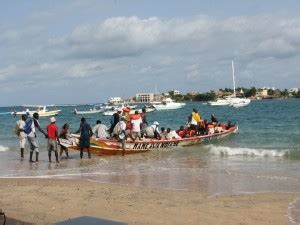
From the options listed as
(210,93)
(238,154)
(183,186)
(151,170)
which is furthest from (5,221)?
(210,93)

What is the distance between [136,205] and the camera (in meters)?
9.06

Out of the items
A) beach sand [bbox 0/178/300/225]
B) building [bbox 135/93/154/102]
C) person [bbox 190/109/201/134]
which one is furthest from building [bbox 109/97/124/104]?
beach sand [bbox 0/178/300/225]

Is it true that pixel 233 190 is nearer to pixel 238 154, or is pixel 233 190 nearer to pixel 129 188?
pixel 129 188

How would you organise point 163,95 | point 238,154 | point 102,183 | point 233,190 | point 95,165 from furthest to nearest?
point 163,95, point 238,154, point 95,165, point 102,183, point 233,190

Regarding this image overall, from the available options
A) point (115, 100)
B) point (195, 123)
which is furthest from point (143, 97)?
point (195, 123)

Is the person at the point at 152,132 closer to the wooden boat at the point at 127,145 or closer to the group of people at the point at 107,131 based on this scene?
the group of people at the point at 107,131

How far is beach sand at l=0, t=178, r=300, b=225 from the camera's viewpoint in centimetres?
792

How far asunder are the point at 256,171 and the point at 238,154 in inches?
219

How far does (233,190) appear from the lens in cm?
1111

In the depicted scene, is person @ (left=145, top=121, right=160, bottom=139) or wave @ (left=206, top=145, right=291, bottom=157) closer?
wave @ (left=206, top=145, right=291, bottom=157)

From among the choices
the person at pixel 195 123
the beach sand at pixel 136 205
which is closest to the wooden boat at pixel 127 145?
the person at pixel 195 123

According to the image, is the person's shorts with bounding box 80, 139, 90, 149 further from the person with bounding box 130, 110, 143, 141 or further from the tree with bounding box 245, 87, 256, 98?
the tree with bounding box 245, 87, 256, 98

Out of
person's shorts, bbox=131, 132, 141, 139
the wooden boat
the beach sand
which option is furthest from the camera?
person's shorts, bbox=131, 132, 141, 139

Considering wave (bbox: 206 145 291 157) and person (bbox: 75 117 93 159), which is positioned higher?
person (bbox: 75 117 93 159)
